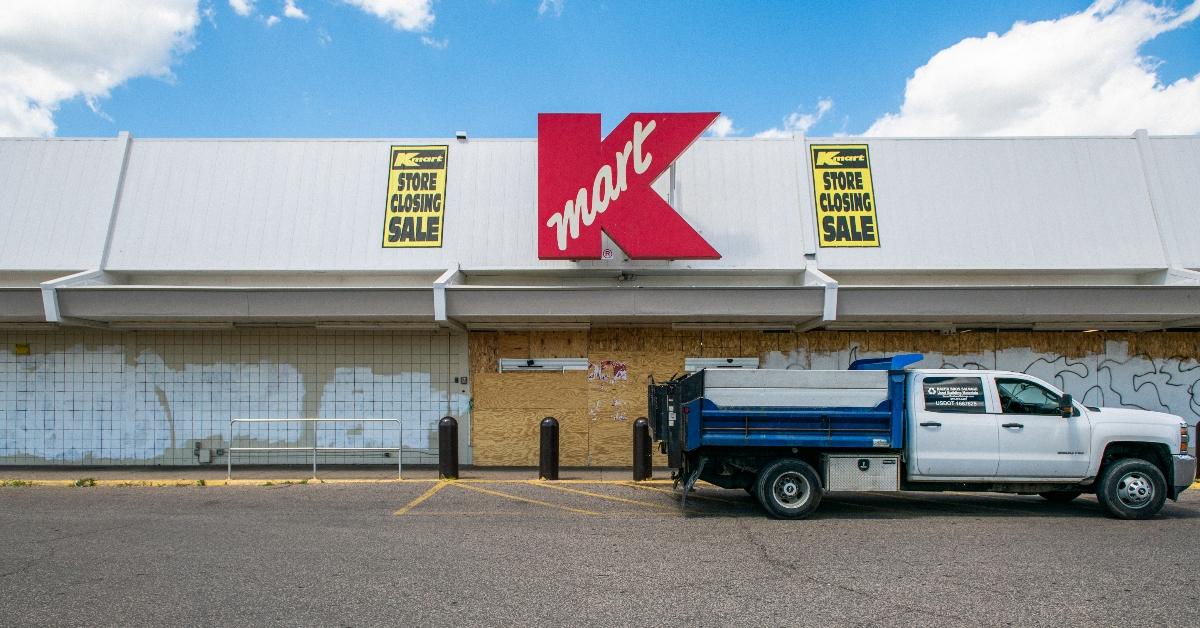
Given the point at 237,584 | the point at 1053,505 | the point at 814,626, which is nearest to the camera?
the point at 814,626

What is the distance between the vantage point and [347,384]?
1500cm

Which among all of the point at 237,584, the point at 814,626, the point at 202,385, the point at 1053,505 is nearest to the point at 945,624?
the point at 814,626

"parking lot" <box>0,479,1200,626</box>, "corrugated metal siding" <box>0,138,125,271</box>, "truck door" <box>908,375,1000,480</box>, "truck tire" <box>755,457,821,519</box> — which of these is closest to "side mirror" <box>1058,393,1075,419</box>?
"truck door" <box>908,375,1000,480</box>

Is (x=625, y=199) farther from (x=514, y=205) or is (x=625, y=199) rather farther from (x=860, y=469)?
(x=860, y=469)

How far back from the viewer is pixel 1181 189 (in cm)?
1523

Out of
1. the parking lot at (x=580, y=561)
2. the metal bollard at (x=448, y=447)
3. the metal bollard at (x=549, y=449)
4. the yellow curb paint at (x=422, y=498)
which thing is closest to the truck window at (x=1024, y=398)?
the parking lot at (x=580, y=561)

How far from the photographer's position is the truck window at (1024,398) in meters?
9.89

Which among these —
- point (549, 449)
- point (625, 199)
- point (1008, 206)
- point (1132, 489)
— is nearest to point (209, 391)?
point (549, 449)

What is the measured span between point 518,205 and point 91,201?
8271 mm

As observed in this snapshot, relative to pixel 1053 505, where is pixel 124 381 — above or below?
above

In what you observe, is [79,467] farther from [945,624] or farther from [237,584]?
[945,624]

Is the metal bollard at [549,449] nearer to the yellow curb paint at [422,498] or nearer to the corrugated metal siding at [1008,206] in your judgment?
the yellow curb paint at [422,498]

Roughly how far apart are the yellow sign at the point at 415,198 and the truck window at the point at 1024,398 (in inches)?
385

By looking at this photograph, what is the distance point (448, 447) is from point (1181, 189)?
14632mm
